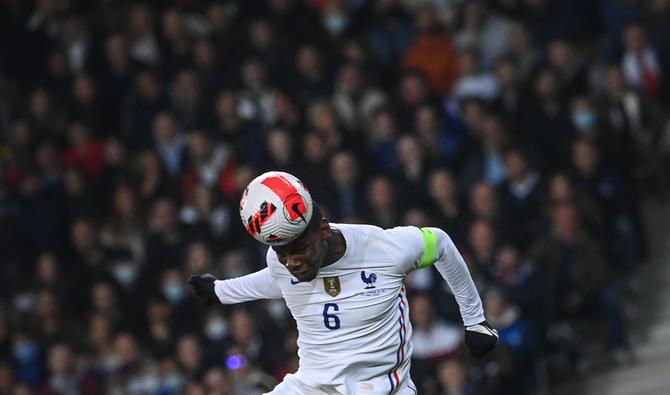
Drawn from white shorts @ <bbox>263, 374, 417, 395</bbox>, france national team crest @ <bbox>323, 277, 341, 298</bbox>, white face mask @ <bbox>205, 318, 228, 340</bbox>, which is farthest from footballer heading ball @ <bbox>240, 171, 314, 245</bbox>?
white face mask @ <bbox>205, 318, 228, 340</bbox>

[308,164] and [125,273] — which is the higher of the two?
[308,164]

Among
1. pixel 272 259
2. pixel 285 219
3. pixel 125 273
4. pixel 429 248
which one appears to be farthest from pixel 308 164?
pixel 285 219

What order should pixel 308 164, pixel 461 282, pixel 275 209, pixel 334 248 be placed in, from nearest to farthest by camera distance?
pixel 275 209, pixel 334 248, pixel 461 282, pixel 308 164

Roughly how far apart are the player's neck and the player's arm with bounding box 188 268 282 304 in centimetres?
41

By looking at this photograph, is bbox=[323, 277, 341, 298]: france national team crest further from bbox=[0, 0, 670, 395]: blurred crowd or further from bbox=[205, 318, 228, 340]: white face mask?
bbox=[205, 318, 228, 340]: white face mask

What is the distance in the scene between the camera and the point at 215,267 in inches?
472

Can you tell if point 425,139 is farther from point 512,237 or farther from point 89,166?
point 89,166

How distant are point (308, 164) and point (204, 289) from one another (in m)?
5.02

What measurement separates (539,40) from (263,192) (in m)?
7.51

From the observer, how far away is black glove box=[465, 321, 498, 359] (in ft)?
22.3

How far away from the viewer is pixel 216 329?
1151cm

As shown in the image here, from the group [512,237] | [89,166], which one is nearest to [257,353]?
[512,237]

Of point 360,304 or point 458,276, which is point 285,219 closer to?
point 360,304

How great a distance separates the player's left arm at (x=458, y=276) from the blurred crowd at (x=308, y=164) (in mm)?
3124
